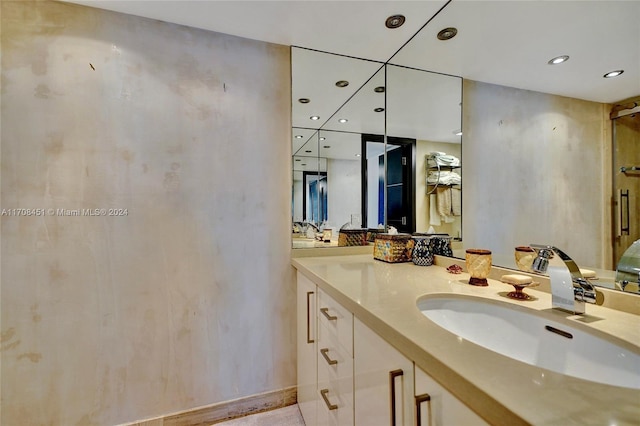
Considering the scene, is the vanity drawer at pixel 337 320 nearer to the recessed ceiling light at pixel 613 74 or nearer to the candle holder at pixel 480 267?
the candle holder at pixel 480 267

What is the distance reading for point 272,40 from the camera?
1.71 metres

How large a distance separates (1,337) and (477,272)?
2207 mm

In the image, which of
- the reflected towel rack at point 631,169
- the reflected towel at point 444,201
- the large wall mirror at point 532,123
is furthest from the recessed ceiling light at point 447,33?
the reflected towel rack at point 631,169

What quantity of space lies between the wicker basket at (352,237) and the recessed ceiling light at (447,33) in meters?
1.27

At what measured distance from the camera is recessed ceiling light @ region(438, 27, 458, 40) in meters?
1.45

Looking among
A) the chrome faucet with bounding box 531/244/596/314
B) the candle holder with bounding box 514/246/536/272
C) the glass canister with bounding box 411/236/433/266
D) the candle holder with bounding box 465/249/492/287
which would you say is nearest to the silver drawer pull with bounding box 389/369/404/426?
the chrome faucet with bounding box 531/244/596/314

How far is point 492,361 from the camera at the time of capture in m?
0.52

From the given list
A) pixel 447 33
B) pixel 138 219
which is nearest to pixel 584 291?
pixel 447 33

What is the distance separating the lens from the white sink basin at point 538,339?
62 cm

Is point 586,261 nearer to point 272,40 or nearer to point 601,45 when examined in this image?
point 601,45

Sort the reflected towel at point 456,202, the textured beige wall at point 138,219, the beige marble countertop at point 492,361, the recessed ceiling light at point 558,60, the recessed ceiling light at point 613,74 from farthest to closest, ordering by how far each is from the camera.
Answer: the reflected towel at point 456,202
the textured beige wall at point 138,219
the recessed ceiling light at point 558,60
the recessed ceiling light at point 613,74
the beige marble countertop at point 492,361

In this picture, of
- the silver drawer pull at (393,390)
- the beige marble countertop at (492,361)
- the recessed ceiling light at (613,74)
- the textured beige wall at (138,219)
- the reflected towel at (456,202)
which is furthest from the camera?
the reflected towel at (456,202)

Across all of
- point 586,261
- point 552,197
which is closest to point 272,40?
point 552,197

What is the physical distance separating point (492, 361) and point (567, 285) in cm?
47
